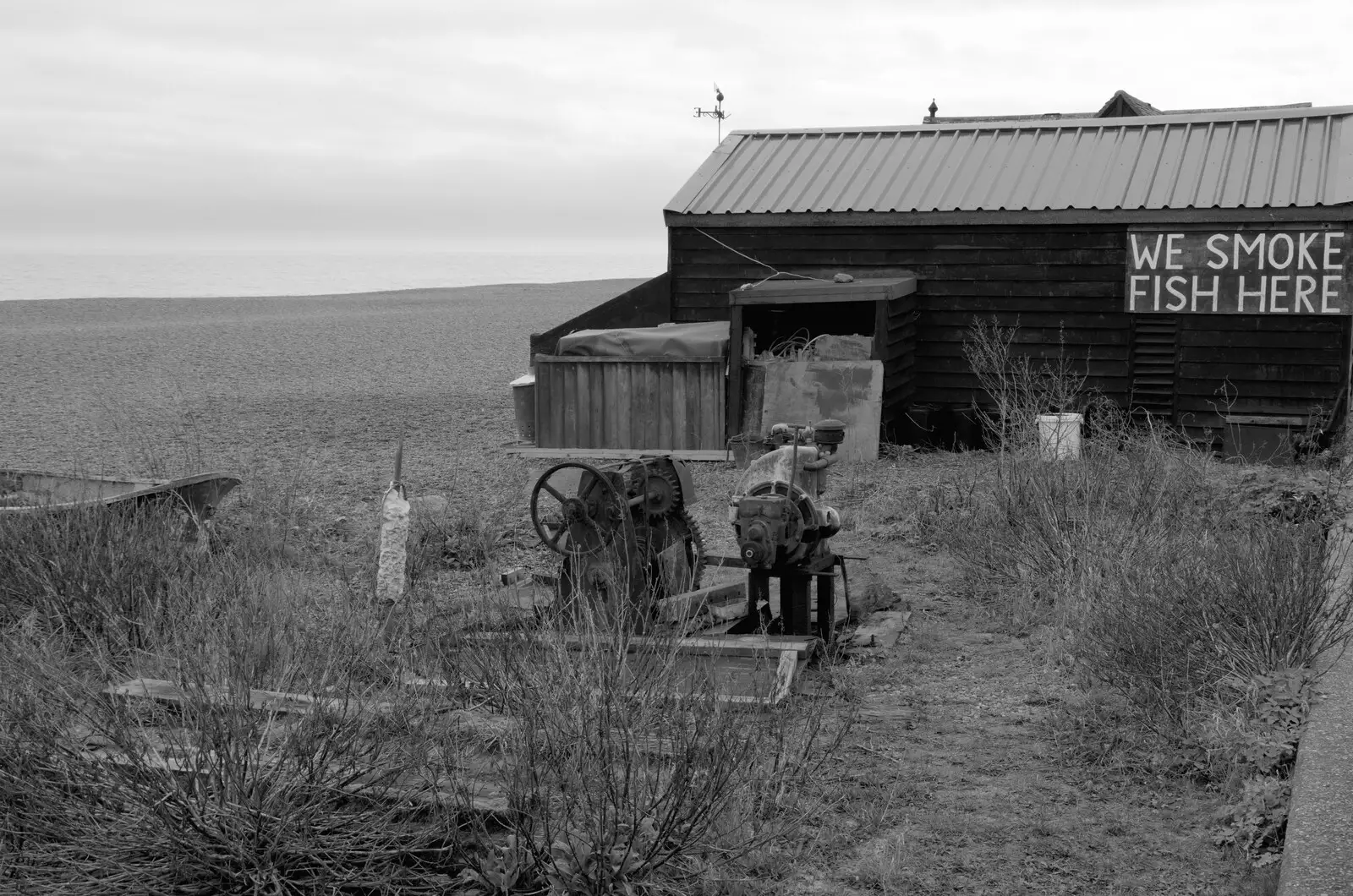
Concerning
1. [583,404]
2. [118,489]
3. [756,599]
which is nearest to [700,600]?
[756,599]

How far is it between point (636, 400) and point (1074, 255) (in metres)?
4.87

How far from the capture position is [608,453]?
47.0 feet

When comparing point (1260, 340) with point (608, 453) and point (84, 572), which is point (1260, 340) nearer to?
point (608, 453)

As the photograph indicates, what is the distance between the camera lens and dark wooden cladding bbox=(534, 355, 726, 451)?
1440 centimetres

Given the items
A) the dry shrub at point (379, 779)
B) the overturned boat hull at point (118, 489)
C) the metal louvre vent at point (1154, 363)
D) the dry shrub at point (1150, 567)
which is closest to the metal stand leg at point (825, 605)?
the dry shrub at point (1150, 567)

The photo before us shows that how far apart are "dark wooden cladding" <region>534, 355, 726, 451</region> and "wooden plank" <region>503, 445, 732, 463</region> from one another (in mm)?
80

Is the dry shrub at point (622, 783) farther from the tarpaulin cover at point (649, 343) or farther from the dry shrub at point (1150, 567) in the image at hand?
the tarpaulin cover at point (649, 343)

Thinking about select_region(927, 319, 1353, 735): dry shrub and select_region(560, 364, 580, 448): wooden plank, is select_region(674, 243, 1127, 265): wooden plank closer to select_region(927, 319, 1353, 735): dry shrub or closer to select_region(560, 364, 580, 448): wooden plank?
select_region(560, 364, 580, 448): wooden plank

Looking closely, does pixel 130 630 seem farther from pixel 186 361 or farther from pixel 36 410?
pixel 186 361

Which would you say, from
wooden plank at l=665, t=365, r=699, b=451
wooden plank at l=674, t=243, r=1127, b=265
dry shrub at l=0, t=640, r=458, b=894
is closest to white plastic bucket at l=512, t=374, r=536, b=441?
wooden plank at l=665, t=365, r=699, b=451

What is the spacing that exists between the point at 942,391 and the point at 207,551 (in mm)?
9267

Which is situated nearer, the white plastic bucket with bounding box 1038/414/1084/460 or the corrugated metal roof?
the white plastic bucket with bounding box 1038/414/1084/460

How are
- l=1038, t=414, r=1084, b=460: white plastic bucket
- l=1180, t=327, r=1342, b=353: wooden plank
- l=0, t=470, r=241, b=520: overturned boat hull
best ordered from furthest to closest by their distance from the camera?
l=1180, t=327, r=1342, b=353: wooden plank
l=1038, t=414, r=1084, b=460: white plastic bucket
l=0, t=470, r=241, b=520: overturned boat hull

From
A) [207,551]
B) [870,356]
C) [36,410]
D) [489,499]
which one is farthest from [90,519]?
[36,410]
